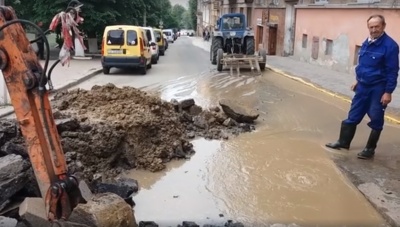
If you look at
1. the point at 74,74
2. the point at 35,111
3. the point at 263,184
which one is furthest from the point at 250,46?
the point at 35,111

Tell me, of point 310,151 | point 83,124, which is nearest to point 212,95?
point 310,151

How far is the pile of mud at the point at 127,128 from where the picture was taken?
618cm

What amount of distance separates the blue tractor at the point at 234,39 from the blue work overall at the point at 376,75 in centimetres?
1237

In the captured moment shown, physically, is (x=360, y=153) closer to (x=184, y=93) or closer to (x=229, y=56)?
(x=184, y=93)

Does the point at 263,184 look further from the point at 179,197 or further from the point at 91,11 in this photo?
the point at 91,11

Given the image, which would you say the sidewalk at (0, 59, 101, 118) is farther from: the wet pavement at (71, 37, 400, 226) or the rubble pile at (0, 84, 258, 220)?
the wet pavement at (71, 37, 400, 226)

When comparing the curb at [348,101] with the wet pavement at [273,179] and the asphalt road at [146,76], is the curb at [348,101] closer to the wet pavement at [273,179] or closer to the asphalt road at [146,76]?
the wet pavement at [273,179]

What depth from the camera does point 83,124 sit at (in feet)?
21.5

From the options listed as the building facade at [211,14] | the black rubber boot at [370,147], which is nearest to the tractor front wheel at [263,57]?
the black rubber boot at [370,147]

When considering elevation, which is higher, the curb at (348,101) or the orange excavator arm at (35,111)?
the orange excavator arm at (35,111)

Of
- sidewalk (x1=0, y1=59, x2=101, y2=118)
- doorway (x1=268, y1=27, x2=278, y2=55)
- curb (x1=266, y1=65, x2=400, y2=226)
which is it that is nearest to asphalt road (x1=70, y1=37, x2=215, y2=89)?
sidewalk (x1=0, y1=59, x2=101, y2=118)

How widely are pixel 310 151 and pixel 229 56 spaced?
11478 mm

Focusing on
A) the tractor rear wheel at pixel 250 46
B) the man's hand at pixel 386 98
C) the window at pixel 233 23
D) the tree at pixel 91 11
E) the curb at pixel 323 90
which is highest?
the tree at pixel 91 11

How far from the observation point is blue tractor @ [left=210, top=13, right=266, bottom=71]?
1934 centimetres
